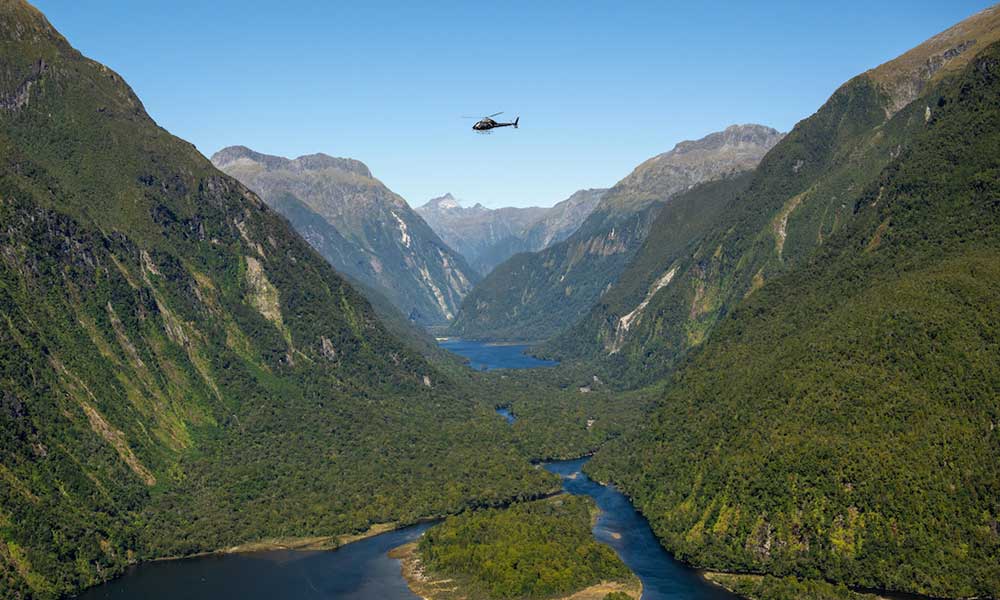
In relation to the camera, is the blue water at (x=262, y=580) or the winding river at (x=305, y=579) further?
the blue water at (x=262, y=580)

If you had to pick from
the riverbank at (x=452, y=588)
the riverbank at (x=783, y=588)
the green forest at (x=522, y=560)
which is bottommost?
the riverbank at (x=783, y=588)

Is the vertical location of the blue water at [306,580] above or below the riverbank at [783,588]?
above

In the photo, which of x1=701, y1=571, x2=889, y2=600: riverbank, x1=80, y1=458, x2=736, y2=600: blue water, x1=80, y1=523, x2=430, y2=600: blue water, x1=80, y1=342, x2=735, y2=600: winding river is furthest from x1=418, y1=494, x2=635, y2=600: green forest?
x1=701, y1=571, x2=889, y2=600: riverbank

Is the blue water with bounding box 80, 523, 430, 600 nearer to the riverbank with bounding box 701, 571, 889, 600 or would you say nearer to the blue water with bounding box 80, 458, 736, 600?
the blue water with bounding box 80, 458, 736, 600

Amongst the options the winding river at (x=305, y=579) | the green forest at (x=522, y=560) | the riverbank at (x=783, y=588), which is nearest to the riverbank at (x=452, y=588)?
the green forest at (x=522, y=560)

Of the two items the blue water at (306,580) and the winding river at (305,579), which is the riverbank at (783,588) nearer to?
the blue water at (306,580)

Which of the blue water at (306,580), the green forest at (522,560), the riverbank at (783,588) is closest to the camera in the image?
the riverbank at (783,588)

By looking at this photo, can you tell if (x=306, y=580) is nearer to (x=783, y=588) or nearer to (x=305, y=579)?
(x=305, y=579)

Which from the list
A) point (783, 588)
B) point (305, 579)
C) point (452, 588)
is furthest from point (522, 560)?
point (783, 588)

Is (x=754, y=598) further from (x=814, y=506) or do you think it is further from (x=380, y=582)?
(x=380, y=582)
